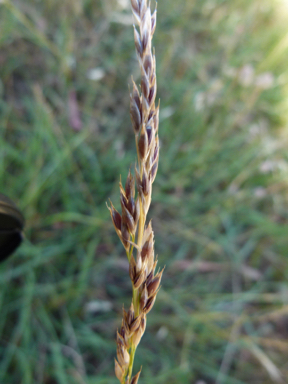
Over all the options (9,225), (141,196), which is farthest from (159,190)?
(141,196)

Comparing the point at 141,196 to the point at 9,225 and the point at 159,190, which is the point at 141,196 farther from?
the point at 159,190

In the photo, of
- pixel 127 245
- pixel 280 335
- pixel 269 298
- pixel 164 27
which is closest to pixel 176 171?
pixel 269 298

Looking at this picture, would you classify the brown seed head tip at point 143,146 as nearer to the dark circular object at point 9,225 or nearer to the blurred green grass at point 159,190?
the dark circular object at point 9,225

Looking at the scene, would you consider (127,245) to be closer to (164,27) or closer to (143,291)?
(143,291)

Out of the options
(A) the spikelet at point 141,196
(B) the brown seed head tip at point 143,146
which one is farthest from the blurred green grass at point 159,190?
Result: (B) the brown seed head tip at point 143,146

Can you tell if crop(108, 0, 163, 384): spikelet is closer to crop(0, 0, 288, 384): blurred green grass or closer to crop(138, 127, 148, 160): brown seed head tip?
crop(138, 127, 148, 160): brown seed head tip

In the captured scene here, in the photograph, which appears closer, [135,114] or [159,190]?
[135,114]
